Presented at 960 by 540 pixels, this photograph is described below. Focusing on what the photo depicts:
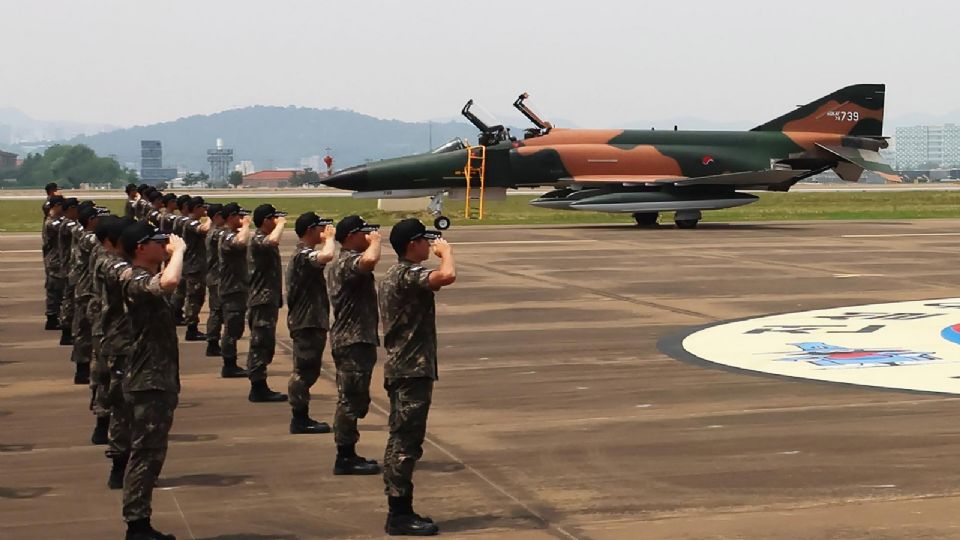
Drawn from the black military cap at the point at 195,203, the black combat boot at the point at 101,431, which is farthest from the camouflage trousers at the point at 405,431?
the black military cap at the point at 195,203

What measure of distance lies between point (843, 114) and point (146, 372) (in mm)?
37627

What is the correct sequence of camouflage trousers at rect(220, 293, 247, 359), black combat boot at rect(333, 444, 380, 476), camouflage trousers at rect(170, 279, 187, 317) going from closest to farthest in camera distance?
black combat boot at rect(333, 444, 380, 476) < camouflage trousers at rect(220, 293, 247, 359) < camouflage trousers at rect(170, 279, 187, 317)

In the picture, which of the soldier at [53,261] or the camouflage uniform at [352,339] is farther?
the soldier at [53,261]

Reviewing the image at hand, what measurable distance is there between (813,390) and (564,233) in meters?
25.4

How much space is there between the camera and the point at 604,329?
60.5 ft

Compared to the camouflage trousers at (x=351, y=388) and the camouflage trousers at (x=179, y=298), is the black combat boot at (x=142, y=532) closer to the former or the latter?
the camouflage trousers at (x=351, y=388)

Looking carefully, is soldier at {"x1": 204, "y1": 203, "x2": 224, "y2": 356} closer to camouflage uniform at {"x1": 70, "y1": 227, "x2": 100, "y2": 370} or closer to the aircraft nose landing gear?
camouflage uniform at {"x1": 70, "y1": 227, "x2": 100, "y2": 370}

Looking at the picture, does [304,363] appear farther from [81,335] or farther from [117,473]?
[81,335]

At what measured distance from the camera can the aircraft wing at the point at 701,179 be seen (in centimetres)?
4009

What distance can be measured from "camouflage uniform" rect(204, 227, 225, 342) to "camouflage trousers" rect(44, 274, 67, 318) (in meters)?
3.51

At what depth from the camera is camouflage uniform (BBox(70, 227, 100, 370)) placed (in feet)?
43.5

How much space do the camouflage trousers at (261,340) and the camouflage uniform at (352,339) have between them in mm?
3018

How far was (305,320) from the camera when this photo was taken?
1171cm

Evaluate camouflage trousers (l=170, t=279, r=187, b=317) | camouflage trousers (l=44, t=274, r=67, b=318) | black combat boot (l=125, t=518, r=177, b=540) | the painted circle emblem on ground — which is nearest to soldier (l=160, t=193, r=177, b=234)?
camouflage trousers (l=170, t=279, r=187, b=317)
